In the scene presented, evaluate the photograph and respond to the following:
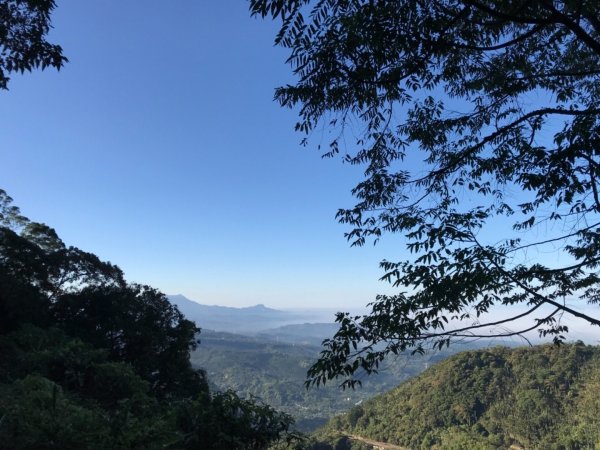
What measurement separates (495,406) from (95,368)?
158 ft

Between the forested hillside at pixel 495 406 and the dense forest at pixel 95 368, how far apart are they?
85.9ft

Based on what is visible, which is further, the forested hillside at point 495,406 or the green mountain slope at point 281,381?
the green mountain slope at point 281,381

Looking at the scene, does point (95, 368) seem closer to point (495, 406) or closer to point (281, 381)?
point (495, 406)

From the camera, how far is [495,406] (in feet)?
145

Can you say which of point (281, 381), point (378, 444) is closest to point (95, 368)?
point (378, 444)

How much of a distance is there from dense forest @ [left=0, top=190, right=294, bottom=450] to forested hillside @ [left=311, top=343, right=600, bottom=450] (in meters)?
26.2

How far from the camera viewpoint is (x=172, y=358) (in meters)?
17.1

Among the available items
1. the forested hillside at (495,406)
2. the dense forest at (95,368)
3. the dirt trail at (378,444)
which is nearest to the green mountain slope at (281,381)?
the dirt trail at (378,444)

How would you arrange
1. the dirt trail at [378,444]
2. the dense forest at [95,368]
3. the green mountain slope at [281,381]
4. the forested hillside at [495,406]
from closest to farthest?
the dense forest at [95,368], the forested hillside at [495,406], the dirt trail at [378,444], the green mountain slope at [281,381]

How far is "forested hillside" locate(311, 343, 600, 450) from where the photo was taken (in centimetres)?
3759

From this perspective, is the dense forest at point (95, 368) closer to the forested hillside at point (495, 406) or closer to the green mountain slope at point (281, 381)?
the forested hillside at point (495, 406)

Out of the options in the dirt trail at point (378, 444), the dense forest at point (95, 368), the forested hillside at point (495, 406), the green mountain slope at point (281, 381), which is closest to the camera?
the dense forest at point (95, 368)

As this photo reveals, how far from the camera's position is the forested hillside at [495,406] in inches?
1480

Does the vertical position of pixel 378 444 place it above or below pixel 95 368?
below
